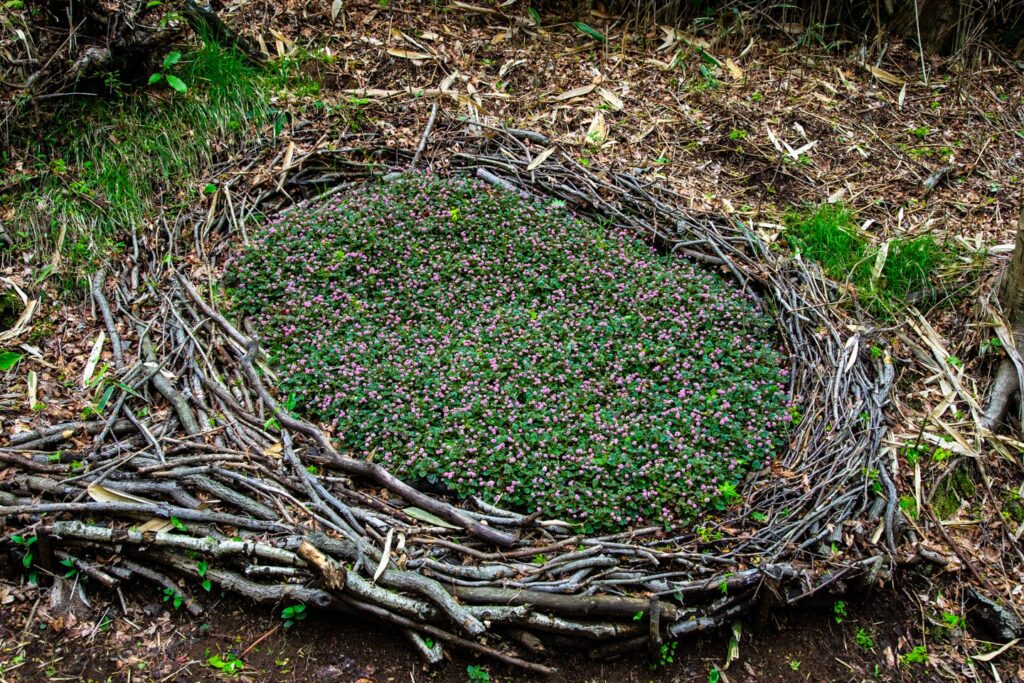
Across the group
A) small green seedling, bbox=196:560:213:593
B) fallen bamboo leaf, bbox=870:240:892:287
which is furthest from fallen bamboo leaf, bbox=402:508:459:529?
fallen bamboo leaf, bbox=870:240:892:287

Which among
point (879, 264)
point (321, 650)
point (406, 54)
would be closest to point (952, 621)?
point (879, 264)

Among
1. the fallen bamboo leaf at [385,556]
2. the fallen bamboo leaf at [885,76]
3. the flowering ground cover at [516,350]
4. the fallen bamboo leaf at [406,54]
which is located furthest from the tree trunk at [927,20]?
the fallen bamboo leaf at [385,556]

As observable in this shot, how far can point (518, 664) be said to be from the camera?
2.97 metres

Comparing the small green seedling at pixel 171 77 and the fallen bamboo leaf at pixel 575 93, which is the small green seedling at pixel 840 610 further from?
the small green seedling at pixel 171 77

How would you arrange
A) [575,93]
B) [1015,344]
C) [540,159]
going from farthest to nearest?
[575,93] < [540,159] < [1015,344]

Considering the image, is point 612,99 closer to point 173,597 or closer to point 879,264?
point 879,264

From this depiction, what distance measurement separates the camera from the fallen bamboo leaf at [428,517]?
11.1 feet

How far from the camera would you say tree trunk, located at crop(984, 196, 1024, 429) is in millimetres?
3961

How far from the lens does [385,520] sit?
3.32m

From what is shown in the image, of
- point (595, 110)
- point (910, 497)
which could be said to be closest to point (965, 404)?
point (910, 497)

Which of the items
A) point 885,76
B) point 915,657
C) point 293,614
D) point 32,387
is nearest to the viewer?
point 293,614

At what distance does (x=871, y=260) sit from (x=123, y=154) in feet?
15.1

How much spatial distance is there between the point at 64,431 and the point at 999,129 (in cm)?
650

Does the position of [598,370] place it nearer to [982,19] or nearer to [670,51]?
[670,51]
